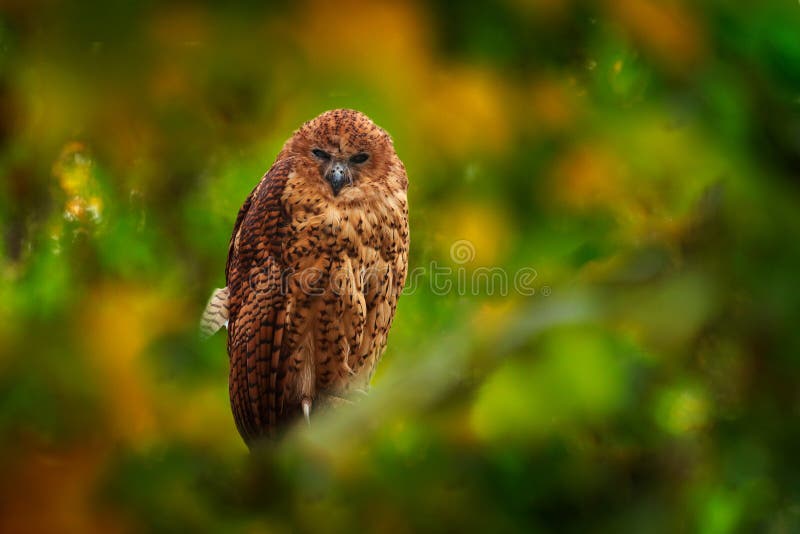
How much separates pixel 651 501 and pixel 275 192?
1311 millimetres

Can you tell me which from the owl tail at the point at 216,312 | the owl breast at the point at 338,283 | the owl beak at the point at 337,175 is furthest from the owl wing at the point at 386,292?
the owl tail at the point at 216,312

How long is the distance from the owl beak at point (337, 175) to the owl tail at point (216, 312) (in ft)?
0.95

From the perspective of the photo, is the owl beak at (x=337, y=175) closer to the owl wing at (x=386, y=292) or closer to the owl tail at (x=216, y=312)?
the owl wing at (x=386, y=292)

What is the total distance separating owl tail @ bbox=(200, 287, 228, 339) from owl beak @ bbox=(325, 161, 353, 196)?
11.4 inches

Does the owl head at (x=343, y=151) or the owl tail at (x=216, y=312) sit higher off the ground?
the owl head at (x=343, y=151)

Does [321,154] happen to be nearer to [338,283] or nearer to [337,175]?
[337,175]

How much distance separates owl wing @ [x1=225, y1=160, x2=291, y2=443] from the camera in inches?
59.2

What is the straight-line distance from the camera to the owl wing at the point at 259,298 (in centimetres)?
150

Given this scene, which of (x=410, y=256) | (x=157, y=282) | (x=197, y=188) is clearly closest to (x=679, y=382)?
(x=157, y=282)

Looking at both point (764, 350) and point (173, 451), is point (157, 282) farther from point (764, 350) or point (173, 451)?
point (764, 350)

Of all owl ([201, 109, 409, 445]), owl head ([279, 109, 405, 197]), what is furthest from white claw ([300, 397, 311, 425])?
owl head ([279, 109, 405, 197])

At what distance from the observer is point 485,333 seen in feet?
1.08

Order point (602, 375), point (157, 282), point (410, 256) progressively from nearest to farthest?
1. point (602, 375)
2. point (157, 282)
3. point (410, 256)

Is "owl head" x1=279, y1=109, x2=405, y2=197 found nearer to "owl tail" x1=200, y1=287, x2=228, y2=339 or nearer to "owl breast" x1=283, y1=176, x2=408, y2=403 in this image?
"owl breast" x1=283, y1=176, x2=408, y2=403
